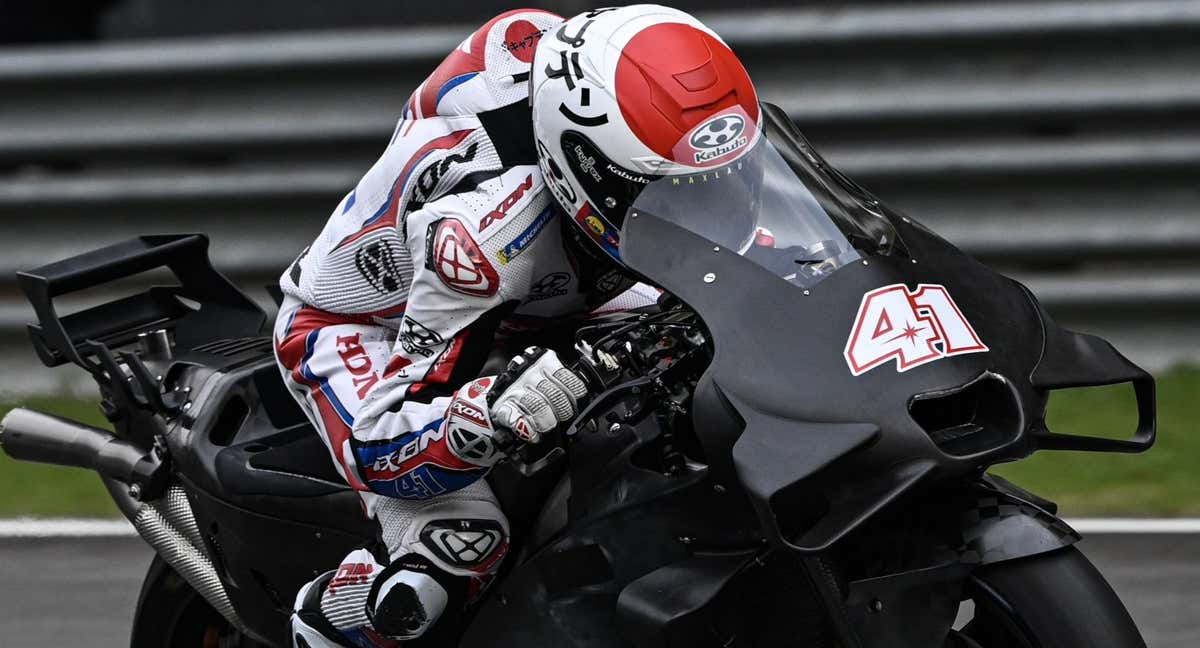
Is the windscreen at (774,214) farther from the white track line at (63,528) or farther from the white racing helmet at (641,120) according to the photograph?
the white track line at (63,528)

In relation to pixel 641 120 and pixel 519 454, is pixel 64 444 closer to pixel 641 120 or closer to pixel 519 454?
pixel 519 454

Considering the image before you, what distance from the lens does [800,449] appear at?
2553 millimetres

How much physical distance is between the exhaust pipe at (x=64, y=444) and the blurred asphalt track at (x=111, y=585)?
2.91 ft

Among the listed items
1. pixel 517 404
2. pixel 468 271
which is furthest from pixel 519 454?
pixel 468 271

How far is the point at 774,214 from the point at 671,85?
26 cm

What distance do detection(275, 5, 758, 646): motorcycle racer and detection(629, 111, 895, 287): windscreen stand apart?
0.02m

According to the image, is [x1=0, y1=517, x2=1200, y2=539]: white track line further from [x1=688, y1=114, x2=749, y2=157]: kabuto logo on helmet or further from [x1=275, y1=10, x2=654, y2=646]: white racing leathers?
[x1=688, y1=114, x2=749, y2=157]: kabuto logo on helmet

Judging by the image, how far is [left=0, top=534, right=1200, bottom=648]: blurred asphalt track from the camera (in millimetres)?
4531

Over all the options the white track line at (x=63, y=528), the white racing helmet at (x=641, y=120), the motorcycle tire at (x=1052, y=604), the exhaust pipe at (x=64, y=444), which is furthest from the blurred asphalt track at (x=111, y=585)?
the white racing helmet at (x=641, y=120)

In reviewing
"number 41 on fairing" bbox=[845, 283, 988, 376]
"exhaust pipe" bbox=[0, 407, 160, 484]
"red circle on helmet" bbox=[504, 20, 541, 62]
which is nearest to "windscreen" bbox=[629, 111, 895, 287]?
"number 41 on fairing" bbox=[845, 283, 988, 376]

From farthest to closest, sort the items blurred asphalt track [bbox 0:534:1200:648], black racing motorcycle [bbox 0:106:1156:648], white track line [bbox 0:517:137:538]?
white track line [bbox 0:517:137:538] < blurred asphalt track [bbox 0:534:1200:648] < black racing motorcycle [bbox 0:106:1156:648]

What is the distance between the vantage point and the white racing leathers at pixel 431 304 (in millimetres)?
3070

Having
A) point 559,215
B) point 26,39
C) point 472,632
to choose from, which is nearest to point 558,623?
point 472,632

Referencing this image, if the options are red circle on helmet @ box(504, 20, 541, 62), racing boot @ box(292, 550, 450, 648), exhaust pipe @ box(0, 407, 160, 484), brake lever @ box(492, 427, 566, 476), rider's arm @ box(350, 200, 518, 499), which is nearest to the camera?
brake lever @ box(492, 427, 566, 476)
